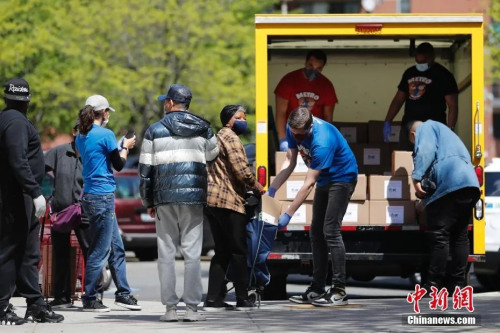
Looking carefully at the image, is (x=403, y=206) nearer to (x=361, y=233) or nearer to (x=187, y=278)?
(x=361, y=233)

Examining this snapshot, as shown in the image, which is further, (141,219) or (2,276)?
(141,219)

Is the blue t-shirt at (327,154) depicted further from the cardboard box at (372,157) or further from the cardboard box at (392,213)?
the cardboard box at (372,157)

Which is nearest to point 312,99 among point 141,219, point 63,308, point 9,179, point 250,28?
point 63,308

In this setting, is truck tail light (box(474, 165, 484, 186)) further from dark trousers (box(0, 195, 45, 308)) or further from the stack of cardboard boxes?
dark trousers (box(0, 195, 45, 308))

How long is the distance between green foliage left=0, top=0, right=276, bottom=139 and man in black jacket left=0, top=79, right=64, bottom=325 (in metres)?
27.4

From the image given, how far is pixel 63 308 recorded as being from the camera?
39.9ft

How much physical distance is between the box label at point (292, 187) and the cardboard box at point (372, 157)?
1.15 meters

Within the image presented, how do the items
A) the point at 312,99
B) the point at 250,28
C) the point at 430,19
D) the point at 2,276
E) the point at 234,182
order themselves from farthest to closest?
the point at 250,28 < the point at 312,99 < the point at 430,19 < the point at 234,182 < the point at 2,276

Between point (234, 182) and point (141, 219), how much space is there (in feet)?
38.4

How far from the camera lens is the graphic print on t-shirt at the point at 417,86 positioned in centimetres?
1407

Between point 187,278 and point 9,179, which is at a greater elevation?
point 9,179

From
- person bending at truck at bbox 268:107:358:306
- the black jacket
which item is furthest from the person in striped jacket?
person bending at truck at bbox 268:107:358:306

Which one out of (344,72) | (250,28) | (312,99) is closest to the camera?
(312,99)

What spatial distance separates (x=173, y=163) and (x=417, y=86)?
4367 mm
